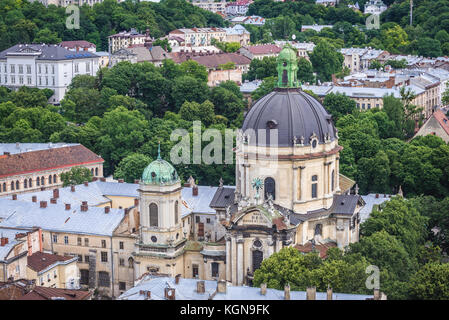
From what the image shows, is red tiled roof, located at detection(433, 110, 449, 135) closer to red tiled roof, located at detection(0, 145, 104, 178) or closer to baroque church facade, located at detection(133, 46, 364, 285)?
red tiled roof, located at detection(0, 145, 104, 178)

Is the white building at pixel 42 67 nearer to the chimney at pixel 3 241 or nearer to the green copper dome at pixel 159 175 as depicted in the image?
the chimney at pixel 3 241

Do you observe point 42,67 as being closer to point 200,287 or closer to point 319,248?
point 319,248

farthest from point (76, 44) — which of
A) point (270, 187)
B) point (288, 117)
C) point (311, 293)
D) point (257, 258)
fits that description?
point (311, 293)

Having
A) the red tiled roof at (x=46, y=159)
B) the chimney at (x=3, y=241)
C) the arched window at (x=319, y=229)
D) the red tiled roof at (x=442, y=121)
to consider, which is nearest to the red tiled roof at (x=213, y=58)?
the red tiled roof at (x=442, y=121)

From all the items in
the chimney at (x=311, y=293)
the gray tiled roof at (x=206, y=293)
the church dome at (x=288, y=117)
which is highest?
the church dome at (x=288, y=117)

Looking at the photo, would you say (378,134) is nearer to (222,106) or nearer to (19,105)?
(222,106)

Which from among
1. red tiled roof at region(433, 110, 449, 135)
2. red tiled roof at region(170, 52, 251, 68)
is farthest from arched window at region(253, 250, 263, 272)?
red tiled roof at region(170, 52, 251, 68)

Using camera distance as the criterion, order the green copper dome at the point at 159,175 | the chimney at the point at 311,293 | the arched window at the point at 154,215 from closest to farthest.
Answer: the chimney at the point at 311,293, the green copper dome at the point at 159,175, the arched window at the point at 154,215
